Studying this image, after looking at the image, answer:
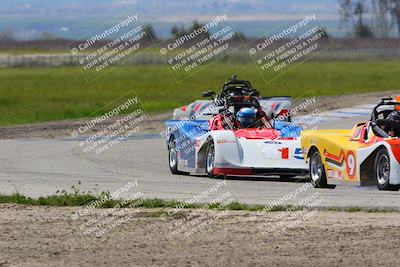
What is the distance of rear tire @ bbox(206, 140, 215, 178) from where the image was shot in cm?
2028

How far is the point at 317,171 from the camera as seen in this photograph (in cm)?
1819

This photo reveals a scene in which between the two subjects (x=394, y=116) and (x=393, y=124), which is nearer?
(x=393, y=124)

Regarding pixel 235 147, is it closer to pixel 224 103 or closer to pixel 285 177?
pixel 285 177

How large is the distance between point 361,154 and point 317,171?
137 cm

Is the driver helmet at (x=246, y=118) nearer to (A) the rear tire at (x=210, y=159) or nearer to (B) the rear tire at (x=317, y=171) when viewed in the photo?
(A) the rear tire at (x=210, y=159)

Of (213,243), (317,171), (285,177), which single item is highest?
(213,243)

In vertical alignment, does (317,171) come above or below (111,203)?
below

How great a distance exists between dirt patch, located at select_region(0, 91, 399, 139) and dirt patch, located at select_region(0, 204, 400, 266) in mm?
16960

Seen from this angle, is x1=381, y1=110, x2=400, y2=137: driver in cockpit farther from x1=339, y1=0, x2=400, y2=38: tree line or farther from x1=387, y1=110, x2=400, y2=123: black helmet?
x1=339, y1=0, x2=400, y2=38: tree line

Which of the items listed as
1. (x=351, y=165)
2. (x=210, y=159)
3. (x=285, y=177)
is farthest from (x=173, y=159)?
(x=351, y=165)

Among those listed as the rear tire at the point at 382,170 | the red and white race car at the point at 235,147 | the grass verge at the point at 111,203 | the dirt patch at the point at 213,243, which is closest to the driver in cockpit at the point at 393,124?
the rear tire at the point at 382,170

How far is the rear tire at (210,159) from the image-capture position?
20.3 m

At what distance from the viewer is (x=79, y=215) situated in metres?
14.2

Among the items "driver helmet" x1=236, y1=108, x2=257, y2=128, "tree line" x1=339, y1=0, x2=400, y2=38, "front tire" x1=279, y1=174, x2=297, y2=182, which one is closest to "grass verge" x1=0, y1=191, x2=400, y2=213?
"front tire" x1=279, y1=174, x2=297, y2=182
